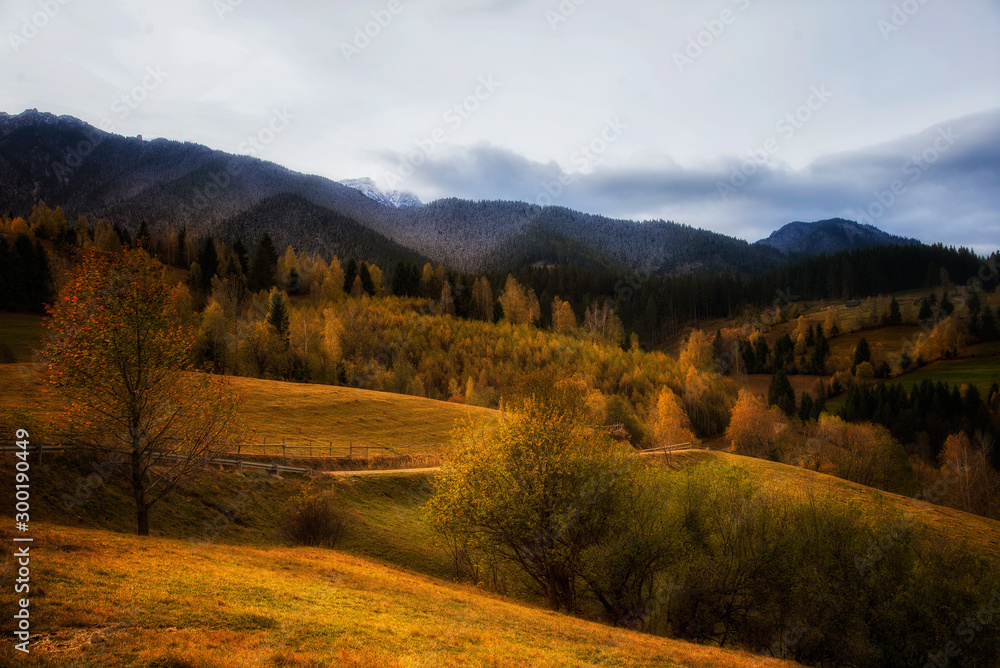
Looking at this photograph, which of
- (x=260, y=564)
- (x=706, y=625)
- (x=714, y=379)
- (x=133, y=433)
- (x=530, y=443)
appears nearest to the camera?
(x=260, y=564)

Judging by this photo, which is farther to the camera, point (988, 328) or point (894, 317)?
point (894, 317)

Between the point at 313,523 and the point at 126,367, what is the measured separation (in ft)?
48.5

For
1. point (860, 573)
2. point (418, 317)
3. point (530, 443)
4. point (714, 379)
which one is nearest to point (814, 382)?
point (714, 379)

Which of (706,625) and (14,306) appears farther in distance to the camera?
(14,306)

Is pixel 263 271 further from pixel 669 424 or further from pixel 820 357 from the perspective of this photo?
pixel 820 357

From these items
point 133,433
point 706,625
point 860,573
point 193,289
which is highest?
point 193,289

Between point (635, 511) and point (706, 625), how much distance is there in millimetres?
7242

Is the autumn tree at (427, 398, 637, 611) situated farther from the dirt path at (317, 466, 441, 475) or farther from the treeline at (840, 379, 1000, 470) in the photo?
the treeline at (840, 379, 1000, 470)

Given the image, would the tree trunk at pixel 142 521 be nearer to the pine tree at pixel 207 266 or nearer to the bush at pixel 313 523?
the bush at pixel 313 523

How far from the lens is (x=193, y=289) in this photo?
13012 cm

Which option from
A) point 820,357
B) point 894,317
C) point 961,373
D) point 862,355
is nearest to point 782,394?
point 862,355

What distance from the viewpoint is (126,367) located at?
75.6 feet

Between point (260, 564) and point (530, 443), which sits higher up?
point (530, 443)

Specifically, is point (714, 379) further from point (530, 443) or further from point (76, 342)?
point (76, 342)
